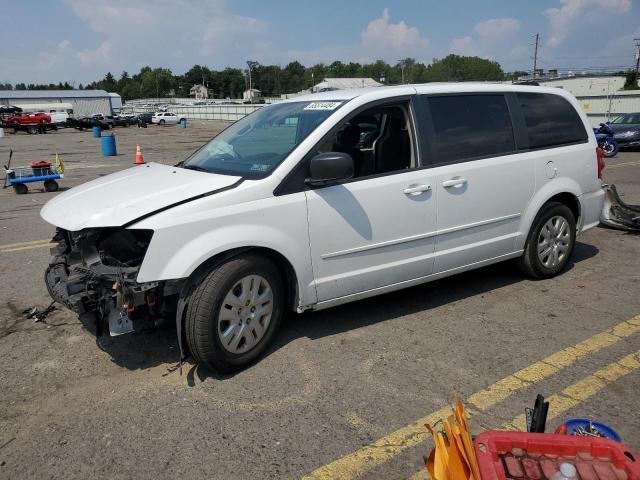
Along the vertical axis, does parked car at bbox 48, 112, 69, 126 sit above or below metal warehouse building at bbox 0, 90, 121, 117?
below

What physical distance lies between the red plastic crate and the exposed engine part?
599 cm

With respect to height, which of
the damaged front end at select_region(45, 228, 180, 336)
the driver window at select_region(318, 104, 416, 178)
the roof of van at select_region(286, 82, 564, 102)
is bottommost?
the damaged front end at select_region(45, 228, 180, 336)

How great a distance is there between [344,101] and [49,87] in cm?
18514

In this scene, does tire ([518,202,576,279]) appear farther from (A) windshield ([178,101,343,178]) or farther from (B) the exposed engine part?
(A) windshield ([178,101,343,178])

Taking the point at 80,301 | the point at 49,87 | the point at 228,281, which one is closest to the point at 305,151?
the point at 228,281

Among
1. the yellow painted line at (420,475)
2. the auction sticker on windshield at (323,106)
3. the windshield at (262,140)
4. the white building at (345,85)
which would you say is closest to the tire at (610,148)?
the white building at (345,85)

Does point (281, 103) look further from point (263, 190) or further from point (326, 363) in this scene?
point (326, 363)

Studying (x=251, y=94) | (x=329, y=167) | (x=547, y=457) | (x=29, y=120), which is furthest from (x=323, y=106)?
(x=251, y=94)

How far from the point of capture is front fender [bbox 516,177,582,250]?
477 centimetres

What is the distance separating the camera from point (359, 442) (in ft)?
9.14

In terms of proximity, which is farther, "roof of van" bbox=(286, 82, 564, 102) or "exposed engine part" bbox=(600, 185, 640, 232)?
"exposed engine part" bbox=(600, 185, 640, 232)

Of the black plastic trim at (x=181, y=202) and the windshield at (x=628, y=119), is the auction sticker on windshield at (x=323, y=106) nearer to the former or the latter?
the black plastic trim at (x=181, y=202)

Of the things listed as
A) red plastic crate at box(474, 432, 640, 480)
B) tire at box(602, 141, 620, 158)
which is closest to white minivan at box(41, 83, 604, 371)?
red plastic crate at box(474, 432, 640, 480)

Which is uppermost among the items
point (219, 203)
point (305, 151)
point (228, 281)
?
point (305, 151)
